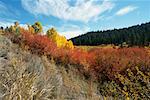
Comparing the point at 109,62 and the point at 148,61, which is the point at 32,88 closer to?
the point at 148,61

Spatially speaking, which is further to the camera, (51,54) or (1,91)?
(51,54)

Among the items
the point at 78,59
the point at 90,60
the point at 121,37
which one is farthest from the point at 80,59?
the point at 121,37

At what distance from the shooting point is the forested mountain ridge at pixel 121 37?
108037 mm

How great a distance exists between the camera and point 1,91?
18.9 feet

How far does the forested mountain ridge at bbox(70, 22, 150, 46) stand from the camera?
108037mm

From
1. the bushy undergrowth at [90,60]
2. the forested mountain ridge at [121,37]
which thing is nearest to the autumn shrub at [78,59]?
the bushy undergrowth at [90,60]

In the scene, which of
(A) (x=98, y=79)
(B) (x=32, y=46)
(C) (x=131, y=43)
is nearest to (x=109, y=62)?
(A) (x=98, y=79)

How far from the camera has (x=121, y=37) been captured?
406 feet

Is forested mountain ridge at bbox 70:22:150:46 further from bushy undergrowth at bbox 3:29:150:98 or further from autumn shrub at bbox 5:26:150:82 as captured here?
bushy undergrowth at bbox 3:29:150:98

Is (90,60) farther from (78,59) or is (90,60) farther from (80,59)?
(78,59)

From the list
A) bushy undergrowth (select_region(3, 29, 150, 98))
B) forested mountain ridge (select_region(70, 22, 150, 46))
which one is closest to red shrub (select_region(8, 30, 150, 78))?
bushy undergrowth (select_region(3, 29, 150, 98))

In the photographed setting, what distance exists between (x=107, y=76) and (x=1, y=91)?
33514mm

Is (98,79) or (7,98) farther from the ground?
(7,98)

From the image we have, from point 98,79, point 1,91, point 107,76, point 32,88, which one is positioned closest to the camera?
point 32,88
